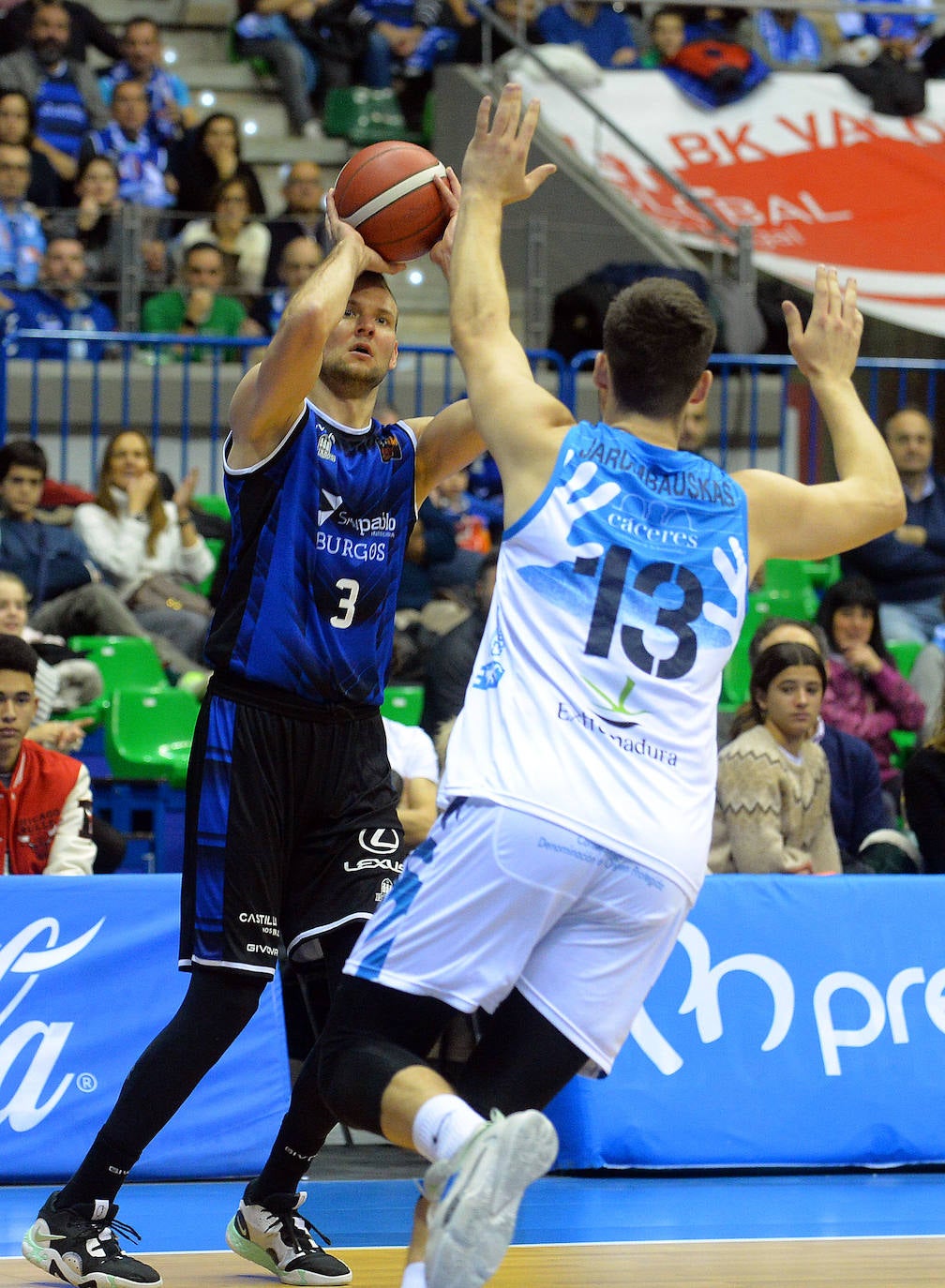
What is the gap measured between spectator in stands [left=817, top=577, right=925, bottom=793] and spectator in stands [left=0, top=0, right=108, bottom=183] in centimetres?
682

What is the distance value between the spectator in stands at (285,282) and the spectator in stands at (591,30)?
4.02 metres

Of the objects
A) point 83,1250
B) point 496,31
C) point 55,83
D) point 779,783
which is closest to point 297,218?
point 55,83

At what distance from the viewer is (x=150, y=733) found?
27.4ft

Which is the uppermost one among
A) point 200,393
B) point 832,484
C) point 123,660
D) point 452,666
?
point 832,484

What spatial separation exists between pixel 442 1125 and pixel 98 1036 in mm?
2928

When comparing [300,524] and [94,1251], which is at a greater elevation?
[300,524]

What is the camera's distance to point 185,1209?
541 centimetres

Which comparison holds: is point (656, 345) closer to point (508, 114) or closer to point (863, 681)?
point (508, 114)

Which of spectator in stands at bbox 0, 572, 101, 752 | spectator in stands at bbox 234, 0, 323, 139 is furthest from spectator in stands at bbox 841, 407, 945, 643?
spectator in stands at bbox 234, 0, 323, 139

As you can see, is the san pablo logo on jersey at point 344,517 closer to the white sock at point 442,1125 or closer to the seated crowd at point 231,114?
the white sock at point 442,1125

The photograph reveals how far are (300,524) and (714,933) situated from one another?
8.47ft

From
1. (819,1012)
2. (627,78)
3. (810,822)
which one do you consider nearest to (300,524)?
(819,1012)

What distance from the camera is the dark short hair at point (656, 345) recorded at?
3488mm

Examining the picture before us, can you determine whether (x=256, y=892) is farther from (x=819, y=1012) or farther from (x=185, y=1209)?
(x=819, y=1012)
